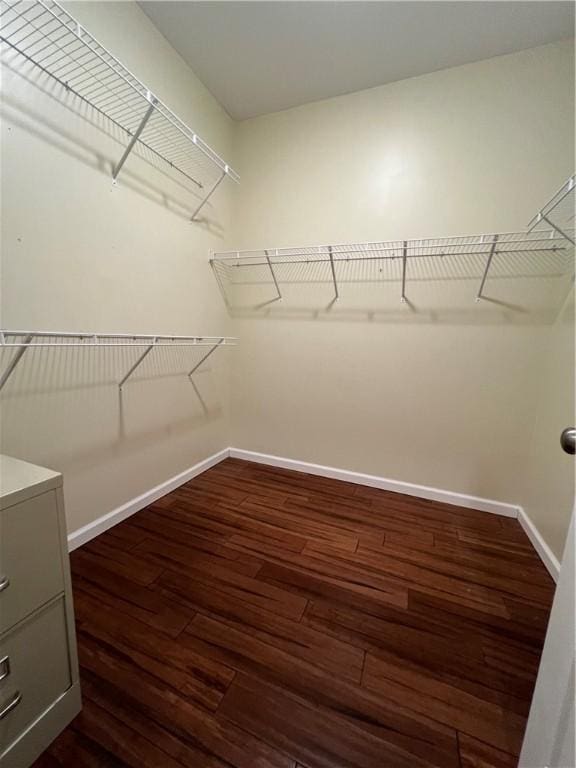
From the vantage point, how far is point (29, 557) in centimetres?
71

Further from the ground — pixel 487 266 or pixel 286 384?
pixel 487 266

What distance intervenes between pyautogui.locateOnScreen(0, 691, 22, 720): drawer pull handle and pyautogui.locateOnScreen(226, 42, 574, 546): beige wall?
6.18 ft

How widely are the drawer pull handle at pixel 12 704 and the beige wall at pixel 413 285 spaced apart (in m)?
1.88

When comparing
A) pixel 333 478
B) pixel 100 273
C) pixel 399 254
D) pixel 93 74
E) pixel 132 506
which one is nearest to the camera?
pixel 93 74

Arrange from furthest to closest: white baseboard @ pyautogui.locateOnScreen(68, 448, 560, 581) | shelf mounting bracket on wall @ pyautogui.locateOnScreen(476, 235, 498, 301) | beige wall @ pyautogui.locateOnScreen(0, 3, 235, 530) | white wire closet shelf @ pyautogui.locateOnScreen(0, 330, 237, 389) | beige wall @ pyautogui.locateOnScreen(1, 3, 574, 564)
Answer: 1. shelf mounting bracket on wall @ pyautogui.locateOnScreen(476, 235, 498, 301)
2. white baseboard @ pyautogui.locateOnScreen(68, 448, 560, 581)
3. beige wall @ pyautogui.locateOnScreen(1, 3, 574, 564)
4. beige wall @ pyautogui.locateOnScreen(0, 3, 235, 530)
5. white wire closet shelf @ pyautogui.locateOnScreen(0, 330, 237, 389)

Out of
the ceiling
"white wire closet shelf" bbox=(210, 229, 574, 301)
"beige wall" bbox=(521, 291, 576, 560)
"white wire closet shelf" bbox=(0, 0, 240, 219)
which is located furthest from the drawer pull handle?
the ceiling

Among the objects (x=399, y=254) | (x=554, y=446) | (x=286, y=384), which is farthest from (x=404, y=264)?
(x=554, y=446)

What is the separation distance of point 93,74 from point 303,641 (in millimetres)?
2486

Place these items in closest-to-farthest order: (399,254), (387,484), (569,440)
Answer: (569,440), (399,254), (387,484)

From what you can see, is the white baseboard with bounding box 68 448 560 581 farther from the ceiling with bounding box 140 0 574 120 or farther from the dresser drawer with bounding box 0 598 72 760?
the ceiling with bounding box 140 0 574 120

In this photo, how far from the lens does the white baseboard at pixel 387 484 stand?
1941mm

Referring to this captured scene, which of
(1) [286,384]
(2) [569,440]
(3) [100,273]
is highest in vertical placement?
(3) [100,273]

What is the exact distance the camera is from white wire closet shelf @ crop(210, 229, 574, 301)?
1.66 meters

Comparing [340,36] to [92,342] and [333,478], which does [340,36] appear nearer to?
[92,342]
